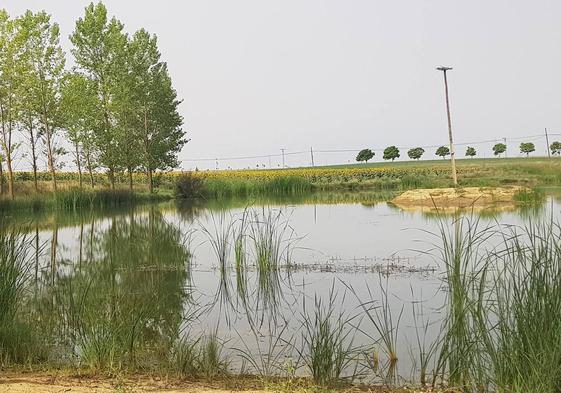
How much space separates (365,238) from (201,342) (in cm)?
826

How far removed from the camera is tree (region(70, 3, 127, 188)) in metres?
32.2

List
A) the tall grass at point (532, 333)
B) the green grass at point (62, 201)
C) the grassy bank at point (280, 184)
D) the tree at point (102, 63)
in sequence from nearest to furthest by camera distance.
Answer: the tall grass at point (532, 333) → the green grass at point (62, 201) → the grassy bank at point (280, 184) → the tree at point (102, 63)

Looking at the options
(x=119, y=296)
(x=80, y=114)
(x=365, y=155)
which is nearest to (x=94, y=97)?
(x=80, y=114)

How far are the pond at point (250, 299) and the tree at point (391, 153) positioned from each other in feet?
238

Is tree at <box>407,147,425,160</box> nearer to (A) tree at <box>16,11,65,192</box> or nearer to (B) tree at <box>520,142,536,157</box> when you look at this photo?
(B) tree at <box>520,142,536,157</box>

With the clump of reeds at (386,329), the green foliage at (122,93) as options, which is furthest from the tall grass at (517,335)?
the green foliage at (122,93)

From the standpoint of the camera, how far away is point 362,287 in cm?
755

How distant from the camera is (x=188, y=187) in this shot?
36.6 meters

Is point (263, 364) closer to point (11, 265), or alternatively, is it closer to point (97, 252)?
point (11, 265)

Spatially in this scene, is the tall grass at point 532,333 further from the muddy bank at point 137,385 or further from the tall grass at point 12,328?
the tall grass at point 12,328

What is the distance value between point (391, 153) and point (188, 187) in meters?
53.7

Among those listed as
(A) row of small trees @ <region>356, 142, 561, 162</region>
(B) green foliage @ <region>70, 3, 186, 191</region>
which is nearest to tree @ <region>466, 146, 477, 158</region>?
(A) row of small trees @ <region>356, 142, 561, 162</region>

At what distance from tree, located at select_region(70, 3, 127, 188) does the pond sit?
1941 cm

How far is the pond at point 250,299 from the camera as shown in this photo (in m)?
4.80
